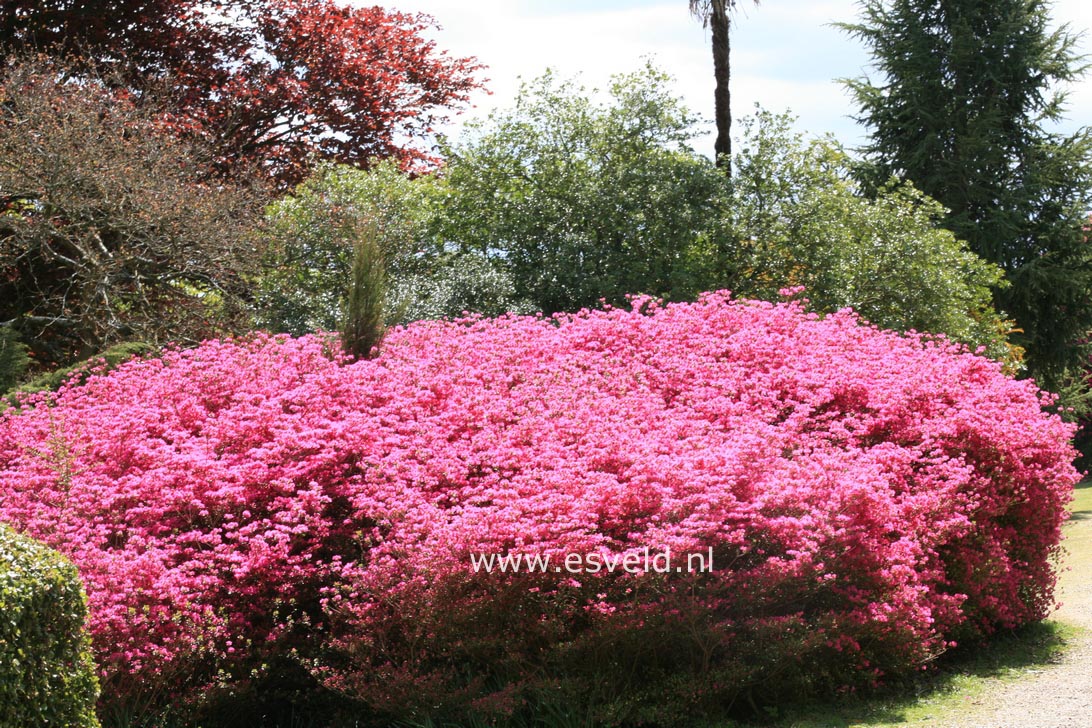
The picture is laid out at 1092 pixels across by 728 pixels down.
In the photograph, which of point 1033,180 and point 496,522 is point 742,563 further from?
point 1033,180

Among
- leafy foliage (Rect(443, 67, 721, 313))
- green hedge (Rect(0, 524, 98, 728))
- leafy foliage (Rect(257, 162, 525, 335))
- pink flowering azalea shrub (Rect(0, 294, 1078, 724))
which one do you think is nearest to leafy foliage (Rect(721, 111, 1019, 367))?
leafy foliage (Rect(443, 67, 721, 313))

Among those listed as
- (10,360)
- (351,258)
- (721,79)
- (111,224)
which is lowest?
(10,360)

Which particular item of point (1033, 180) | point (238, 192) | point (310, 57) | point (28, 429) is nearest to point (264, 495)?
point (28, 429)

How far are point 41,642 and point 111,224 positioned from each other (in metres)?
10.5

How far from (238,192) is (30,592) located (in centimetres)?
1219

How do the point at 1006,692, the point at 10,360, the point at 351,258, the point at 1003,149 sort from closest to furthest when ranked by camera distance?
the point at 1006,692, the point at 10,360, the point at 351,258, the point at 1003,149

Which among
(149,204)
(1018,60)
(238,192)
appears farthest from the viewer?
(1018,60)

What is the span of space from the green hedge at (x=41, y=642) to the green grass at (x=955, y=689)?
12.4ft

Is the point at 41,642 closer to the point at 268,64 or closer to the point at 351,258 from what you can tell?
the point at 351,258

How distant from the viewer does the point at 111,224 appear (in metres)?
14.3

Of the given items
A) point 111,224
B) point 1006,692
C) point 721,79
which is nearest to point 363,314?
point 111,224

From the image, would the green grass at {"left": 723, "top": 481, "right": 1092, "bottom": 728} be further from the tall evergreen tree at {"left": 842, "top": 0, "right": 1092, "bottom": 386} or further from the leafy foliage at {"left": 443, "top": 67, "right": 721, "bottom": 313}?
the tall evergreen tree at {"left": 842, "top": 0, "right": 1092, "bottom": 386}

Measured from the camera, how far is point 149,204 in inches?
557

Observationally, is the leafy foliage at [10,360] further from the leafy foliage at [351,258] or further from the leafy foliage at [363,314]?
the leafy foliage at [363,314]
